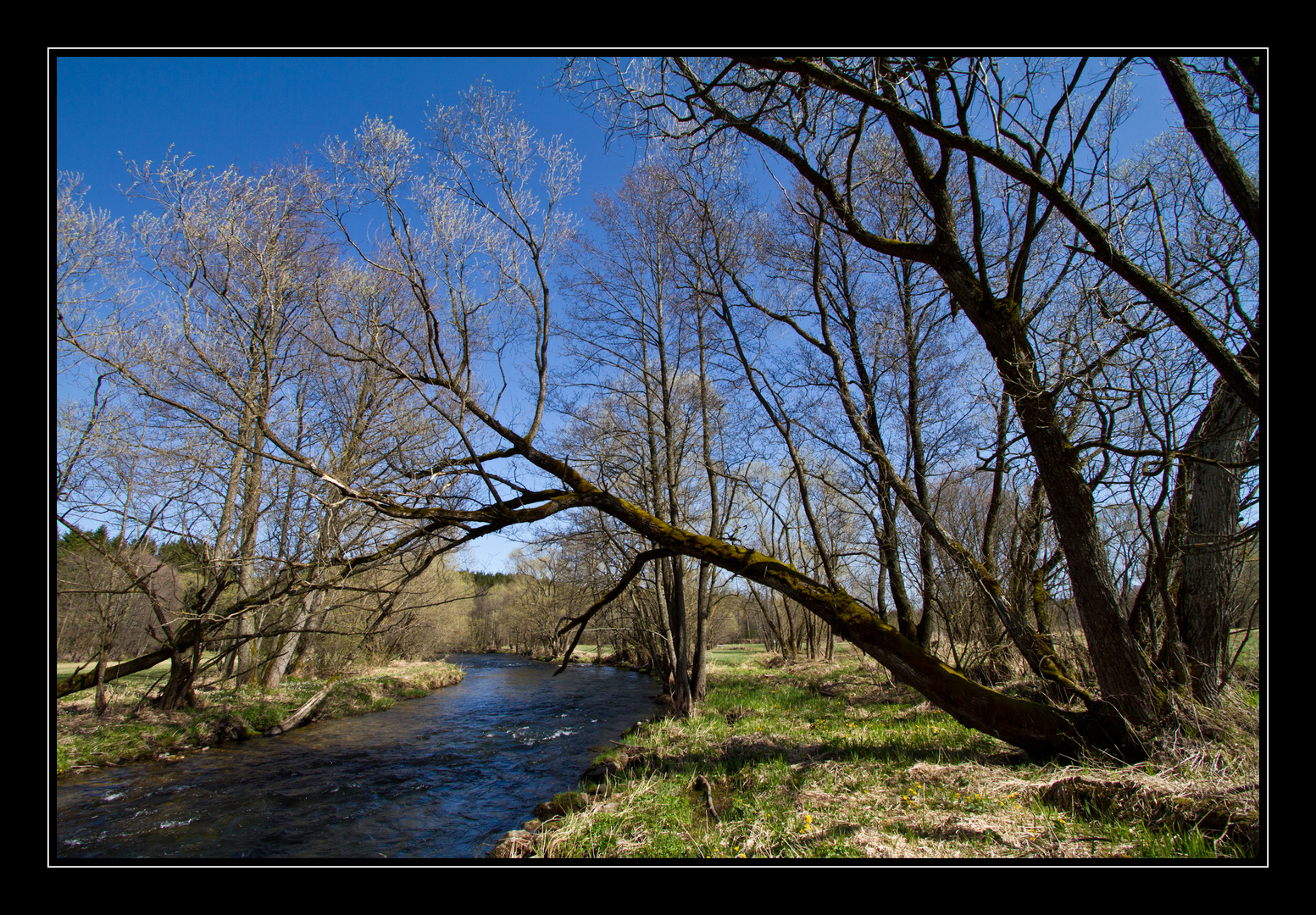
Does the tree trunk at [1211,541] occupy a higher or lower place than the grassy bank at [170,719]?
higher

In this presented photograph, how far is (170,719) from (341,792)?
17.6 feet

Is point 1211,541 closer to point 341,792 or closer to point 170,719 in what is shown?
point 341,792

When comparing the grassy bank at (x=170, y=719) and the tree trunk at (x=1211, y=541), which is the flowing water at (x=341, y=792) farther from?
the tree trunk at (x=1211, y=541)

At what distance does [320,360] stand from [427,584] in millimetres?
14964

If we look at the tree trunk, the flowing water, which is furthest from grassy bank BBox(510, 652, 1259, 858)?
the flowing water

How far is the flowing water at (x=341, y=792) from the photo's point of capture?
5805 millimetres

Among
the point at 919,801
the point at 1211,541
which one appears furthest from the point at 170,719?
the point at 1211,541

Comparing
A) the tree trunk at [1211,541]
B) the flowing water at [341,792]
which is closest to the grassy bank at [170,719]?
the flowing water at [341,792]

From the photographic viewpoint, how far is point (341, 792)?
7.59 meters

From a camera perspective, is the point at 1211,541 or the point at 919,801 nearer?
the point at 919,801

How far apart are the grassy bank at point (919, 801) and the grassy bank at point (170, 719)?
6.76 m
